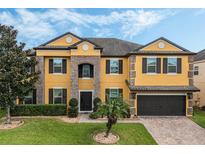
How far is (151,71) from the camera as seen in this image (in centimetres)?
2050

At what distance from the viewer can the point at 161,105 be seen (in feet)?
67.8

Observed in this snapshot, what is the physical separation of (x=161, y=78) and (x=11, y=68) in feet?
44.6

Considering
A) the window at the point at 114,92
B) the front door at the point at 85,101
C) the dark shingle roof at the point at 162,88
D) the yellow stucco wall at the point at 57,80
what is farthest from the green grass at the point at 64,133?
the yellow stucco wall at the point at 57,80

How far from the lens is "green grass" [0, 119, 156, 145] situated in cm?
1327

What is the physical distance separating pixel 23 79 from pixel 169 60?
13639 millimetres

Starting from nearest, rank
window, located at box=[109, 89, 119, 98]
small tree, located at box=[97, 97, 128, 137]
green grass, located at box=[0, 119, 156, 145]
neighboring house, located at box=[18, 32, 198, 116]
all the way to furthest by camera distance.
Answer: green grass, located at box=[0, 119, 156, 145] < small tree, located at box=[97, 97, 128, 137] < neighboring house, located at box=[18, 32, 198, 116] < window, located at box=[109, 89, 119, 98]

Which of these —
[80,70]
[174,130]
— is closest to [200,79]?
[174,130]

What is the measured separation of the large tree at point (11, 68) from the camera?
16.0 m

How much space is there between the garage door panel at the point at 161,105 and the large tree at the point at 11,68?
10.8 m

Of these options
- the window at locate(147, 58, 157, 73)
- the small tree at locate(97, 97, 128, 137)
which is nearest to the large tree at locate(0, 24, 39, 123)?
the small tree at locate(97, 97, 128, 137)

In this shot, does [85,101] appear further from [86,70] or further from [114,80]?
[114,80]

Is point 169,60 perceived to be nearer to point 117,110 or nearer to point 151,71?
point 151,71

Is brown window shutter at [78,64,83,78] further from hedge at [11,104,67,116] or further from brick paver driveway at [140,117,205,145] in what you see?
brick paver driveway at [140,117,205,145]

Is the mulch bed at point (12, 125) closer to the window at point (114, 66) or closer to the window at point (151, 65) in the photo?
the window at point (114, 66)
